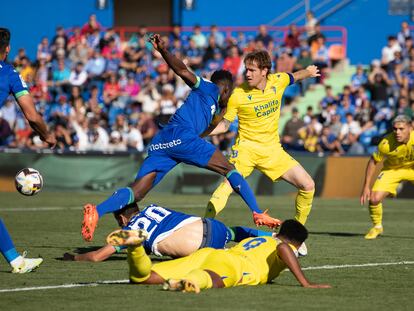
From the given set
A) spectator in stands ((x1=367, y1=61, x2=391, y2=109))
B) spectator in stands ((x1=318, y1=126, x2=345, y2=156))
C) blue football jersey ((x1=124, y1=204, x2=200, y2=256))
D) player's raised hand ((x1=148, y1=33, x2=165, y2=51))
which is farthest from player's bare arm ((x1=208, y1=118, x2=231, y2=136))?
spectator in stands ((x1=367, y1=61, x2=391, y2=109))

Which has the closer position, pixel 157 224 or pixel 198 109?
pixel 157 224

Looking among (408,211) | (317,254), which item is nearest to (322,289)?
(317,254)

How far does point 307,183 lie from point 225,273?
14.7 feet

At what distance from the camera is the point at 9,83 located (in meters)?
10.2

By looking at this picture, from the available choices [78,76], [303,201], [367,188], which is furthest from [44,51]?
[303,201]

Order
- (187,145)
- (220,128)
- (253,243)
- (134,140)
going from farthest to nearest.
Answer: (134,140)
(220,128)
(187,145)
(253,243)

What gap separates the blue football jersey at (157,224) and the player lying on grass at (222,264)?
3.37 feet

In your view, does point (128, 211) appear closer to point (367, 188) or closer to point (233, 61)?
point (367, 188)

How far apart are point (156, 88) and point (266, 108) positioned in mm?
17589

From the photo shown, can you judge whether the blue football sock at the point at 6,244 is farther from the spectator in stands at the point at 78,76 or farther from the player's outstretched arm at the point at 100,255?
the spectator in stands at the point at 78,76

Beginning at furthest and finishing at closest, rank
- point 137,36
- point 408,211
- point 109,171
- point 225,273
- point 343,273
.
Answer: point 137,36, point 109,171, point 408,211, point 343,273, point 225,273

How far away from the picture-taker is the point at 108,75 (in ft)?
105

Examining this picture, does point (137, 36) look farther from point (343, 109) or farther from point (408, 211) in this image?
point (408, 211)

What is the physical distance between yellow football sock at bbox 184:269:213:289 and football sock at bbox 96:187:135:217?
2314 mm
